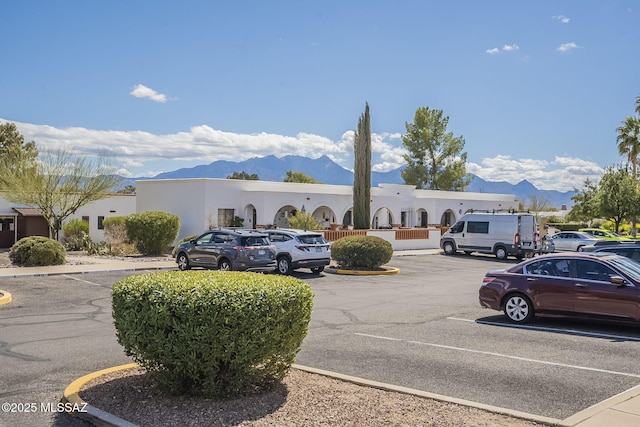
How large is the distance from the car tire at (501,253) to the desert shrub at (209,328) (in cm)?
2685

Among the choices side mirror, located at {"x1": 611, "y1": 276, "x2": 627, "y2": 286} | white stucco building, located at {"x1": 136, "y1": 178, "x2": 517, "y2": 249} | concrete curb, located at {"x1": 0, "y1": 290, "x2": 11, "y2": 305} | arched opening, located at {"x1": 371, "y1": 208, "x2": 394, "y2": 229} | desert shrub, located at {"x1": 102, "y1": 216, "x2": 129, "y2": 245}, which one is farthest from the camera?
arched opening, located at {"x1": 371, "y1": 208, "x2": 394, "y2": 229}

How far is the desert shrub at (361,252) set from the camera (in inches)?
939

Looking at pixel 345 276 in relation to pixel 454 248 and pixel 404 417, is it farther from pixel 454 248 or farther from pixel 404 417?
pixel 404 417

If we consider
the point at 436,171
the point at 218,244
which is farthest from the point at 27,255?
the point at 436,171

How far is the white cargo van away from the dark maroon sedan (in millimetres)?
19329

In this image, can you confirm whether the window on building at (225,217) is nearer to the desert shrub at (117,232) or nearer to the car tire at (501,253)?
the desert shrub at (117,232)

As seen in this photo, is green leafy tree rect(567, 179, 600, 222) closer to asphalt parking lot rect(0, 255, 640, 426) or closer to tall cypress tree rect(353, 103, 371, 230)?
tall cypress tree rect(353, 103, 371, 230)

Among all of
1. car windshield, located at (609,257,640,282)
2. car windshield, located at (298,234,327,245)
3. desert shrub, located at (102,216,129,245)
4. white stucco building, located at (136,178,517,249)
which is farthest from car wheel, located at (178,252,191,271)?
car windshield, located at (609,257,640,282)

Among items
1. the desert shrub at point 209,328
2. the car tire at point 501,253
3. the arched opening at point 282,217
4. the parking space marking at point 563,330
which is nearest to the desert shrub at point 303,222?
the arched opening at point 282,217

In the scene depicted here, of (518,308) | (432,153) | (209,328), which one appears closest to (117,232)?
(518,308)

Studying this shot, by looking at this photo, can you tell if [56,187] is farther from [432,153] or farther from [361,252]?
[432,153]

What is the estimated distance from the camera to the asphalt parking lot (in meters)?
7.30

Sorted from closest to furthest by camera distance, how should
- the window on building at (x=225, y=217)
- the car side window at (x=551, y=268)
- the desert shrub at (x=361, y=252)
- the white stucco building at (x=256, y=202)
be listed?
the car side window at (x=551, y=268), the desert shrub at (x=361, y=252), the white stucco building at (x=256, y=202), the window on building at (x=225, y=217)

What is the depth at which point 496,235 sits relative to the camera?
3222cm
